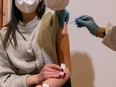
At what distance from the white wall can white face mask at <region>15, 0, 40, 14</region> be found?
301mm

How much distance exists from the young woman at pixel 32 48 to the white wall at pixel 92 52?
25cm

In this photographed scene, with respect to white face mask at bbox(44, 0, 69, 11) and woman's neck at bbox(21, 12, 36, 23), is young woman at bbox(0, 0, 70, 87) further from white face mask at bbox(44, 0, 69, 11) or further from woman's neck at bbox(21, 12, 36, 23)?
white face mask at bbox(44, 0, 69, 11)

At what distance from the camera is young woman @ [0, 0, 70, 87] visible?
3.90ft

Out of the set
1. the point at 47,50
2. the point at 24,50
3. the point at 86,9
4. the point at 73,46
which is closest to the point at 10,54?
the point at 24,50

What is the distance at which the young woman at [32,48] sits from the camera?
3.90ft

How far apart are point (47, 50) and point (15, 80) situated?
22 centimetres

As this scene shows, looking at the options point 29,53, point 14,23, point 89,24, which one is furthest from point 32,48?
point 89,24

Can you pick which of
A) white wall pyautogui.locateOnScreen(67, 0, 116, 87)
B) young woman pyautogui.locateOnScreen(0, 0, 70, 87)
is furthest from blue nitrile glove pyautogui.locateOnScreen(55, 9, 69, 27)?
white wall pyautogui.locateOnScreen(67, 0, 116, 87)

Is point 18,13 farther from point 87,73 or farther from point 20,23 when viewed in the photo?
point 87,73

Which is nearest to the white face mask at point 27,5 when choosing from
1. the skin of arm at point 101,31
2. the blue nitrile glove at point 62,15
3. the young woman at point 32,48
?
the young woman at point 32,48

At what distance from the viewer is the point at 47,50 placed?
1.21 meters

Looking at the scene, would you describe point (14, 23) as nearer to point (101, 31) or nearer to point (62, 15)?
point (62, 15)

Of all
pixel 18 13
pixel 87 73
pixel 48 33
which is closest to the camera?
pixel 48 33

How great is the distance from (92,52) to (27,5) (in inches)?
18.8
